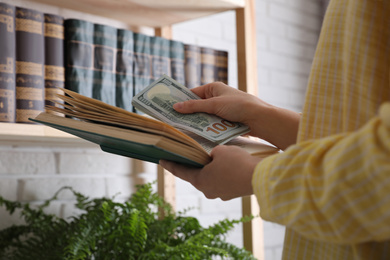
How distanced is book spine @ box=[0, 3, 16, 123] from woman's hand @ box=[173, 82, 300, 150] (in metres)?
0.48

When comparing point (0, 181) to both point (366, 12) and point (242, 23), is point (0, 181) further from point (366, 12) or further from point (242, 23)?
point (366, 12)

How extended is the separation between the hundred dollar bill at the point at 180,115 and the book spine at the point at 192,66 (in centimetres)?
54

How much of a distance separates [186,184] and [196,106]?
41.2 inches

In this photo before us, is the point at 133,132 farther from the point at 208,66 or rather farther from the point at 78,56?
the point at 208,66

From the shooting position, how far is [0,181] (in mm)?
1315

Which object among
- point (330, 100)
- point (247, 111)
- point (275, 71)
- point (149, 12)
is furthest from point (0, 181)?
point (275, 71)

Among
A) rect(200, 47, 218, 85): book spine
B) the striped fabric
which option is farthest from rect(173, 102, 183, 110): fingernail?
rect(200, 47, 218, 85): book spine

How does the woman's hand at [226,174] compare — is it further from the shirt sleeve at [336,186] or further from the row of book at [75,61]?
the row of book at [75,61]

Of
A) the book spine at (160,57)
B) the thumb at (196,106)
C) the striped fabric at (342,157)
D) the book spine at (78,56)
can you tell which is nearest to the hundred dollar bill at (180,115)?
the thumb at (196,106)

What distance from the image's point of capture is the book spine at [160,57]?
137 cm

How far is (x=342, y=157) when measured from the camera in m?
0.38

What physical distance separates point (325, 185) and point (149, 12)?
1.21 metres

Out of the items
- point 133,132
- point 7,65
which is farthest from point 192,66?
point 133,132

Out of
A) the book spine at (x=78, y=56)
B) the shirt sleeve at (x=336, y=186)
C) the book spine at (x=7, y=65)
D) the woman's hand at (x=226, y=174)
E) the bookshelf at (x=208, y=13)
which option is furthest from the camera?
the bookshelf at (x=208, y=13)
